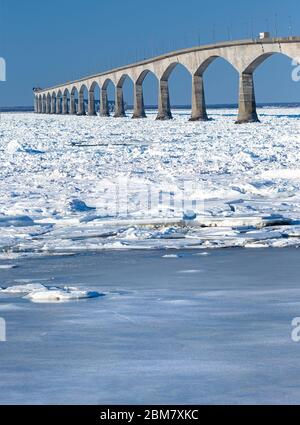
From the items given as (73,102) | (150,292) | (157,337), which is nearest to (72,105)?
(73,102)

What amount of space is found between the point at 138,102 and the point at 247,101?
26745mm

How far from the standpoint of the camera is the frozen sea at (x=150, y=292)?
3295 millimetres

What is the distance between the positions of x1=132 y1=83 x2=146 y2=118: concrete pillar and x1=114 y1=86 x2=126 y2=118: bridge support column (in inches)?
171

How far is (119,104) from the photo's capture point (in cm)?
8825

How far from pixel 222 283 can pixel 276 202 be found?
498 cm

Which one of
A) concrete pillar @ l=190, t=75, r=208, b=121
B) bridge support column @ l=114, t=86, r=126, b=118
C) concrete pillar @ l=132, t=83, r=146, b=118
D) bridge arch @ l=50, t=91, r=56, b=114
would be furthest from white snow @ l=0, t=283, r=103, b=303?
bridge arch @ l=50, t=91, r=56, b=114

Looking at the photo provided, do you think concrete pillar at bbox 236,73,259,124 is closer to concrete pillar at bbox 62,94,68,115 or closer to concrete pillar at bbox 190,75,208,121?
concrete pillar at bbox 190,75,208,121

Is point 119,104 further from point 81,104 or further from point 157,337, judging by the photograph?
point 157,337

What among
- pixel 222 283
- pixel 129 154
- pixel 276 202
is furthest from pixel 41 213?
pixel 129 154

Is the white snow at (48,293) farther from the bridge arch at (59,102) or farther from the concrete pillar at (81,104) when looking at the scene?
the bridge arch at (59,102)

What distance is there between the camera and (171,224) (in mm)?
8656

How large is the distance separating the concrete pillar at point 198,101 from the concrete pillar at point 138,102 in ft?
42.7

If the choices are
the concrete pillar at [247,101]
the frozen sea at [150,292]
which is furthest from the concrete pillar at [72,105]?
the frozen sea at [150,292]
